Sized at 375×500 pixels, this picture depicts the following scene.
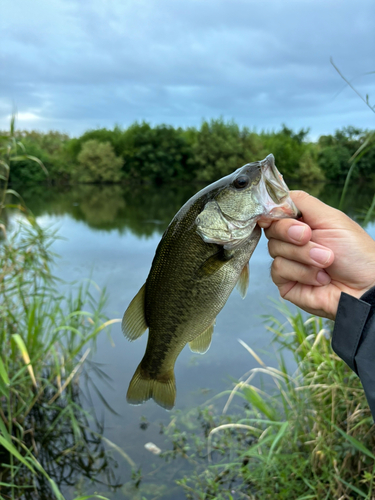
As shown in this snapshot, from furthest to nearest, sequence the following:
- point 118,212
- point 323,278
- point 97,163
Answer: point 97,163 → point 118,212 → point 323,278

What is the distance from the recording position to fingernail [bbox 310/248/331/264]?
177 cm

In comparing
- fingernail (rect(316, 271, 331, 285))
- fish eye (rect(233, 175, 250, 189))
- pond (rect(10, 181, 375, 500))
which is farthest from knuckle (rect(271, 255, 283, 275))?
pond (rect(10, 181, 375, 500))

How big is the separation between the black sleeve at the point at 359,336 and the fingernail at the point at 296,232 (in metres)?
0.33

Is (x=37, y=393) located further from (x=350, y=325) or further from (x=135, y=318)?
(x=350, y=325)

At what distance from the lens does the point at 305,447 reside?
141 inches

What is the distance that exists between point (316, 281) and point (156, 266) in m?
0.86

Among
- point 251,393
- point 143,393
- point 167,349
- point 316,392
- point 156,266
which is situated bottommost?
point 251,393

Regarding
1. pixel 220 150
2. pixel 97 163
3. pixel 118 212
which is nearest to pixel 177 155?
pixel 220 150

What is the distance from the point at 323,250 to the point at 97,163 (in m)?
53.0

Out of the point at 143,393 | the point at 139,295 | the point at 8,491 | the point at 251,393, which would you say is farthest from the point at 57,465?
the point at 139,295

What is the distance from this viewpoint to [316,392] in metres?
3.75

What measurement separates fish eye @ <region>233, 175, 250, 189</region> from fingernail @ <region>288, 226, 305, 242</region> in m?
0.31

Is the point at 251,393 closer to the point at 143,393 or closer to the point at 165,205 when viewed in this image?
the point at 143,393

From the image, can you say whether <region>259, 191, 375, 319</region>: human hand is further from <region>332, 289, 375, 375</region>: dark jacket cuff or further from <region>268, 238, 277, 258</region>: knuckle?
<region>332, 289, 375, 375</region>: dark jacket cuff
